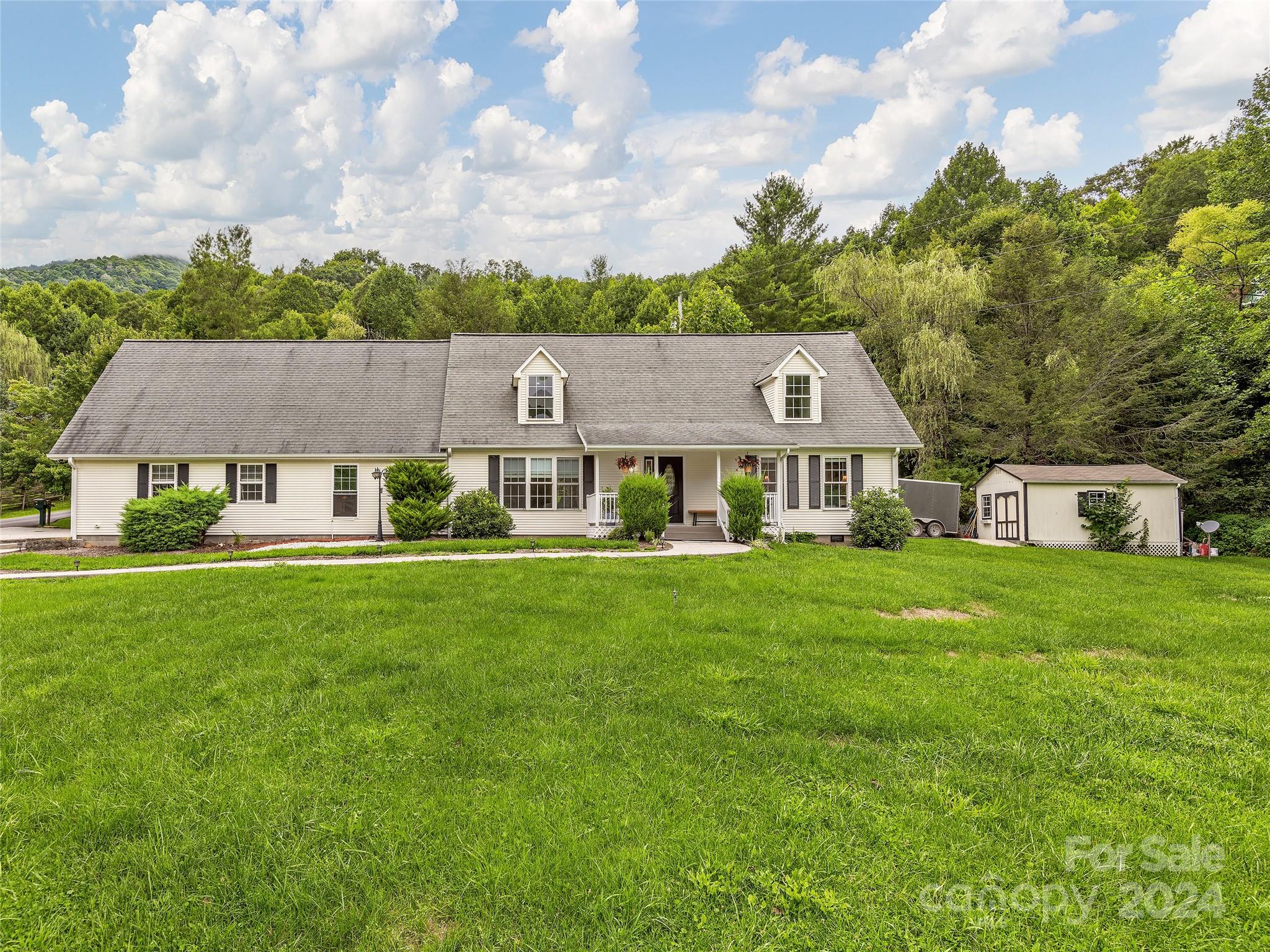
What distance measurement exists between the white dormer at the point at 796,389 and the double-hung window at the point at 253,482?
52.7 ft

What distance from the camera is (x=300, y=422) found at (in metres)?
17.6

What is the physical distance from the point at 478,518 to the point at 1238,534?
2496cm

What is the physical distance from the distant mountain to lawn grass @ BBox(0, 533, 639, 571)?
3079 inches

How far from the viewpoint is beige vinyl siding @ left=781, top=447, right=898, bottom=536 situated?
675 inches

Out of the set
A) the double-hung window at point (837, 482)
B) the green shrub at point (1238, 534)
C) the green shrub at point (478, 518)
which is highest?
the double-hung window at point (837, 482)

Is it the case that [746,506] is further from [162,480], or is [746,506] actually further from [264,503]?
[162,480]

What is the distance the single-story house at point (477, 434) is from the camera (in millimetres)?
16500

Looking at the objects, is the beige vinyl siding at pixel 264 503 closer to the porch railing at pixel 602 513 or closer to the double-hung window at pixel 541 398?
the double-hung window at pixel 541 398

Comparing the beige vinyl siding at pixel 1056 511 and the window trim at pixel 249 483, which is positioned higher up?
the window trim at pixel 249 483

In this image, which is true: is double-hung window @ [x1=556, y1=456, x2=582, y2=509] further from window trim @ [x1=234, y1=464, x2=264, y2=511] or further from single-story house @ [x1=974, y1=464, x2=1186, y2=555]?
single-story house @ [x1=974, y1=464, x2=1186, y2=555]

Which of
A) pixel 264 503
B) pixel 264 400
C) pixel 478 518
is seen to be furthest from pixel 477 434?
pixel 264 400

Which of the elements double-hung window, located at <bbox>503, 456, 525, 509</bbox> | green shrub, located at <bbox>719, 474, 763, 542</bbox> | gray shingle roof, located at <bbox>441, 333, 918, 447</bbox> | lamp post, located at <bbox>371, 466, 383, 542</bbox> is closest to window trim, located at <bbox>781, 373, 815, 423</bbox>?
gray shingle roof, located at <bbox>441, 333, 918, 447</bbox>

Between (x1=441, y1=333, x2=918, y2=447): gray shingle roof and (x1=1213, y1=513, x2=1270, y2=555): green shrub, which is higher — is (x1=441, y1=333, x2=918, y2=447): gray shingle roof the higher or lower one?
the higher one

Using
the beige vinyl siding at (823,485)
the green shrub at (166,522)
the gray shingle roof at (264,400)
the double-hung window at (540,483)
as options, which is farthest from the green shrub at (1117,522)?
the green shrub at (166,522)
